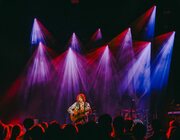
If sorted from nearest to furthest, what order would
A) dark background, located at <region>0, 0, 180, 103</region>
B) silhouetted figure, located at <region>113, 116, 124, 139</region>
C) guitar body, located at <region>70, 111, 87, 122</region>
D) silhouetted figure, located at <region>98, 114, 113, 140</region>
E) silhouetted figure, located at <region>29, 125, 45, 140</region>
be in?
silhouetted figure, located at <region>98, 114, 113, 140</region>
silhouetted figure, located at <region>29, 125, 45, 140</region>
silhouetted figure, located at <region>113, 116, 124, 139</region>
guitar body, located at <region>70, 111, 87, 122</region>
dark background, located at <region>0, 0, 180, 103</region>

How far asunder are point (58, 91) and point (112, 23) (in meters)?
3.63

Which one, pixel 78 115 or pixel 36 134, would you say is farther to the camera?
pixel 78 115

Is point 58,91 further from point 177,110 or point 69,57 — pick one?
point 177,110

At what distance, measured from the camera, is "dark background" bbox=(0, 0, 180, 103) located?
1384 cm

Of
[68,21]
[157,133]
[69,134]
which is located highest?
[68,21]

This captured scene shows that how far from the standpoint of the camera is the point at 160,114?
46.7 feet

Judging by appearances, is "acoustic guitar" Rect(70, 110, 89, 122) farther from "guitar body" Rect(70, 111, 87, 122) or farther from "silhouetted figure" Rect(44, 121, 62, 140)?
"silhouetted figure" Rect(44, 121, 62, 140)

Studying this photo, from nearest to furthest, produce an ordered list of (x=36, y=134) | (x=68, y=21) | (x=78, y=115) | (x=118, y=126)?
1. (x=36, y=134)
2. (x=118, y=126)
3. (x=78, y=115)
4. (x=68, y=21)

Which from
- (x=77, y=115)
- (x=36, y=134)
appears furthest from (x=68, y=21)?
(x=36, y=134)

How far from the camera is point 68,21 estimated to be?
48.2 feet

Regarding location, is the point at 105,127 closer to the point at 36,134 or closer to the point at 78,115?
the point at 36,134

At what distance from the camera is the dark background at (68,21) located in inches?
545

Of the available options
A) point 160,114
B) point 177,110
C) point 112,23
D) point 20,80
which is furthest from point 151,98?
point 20,80

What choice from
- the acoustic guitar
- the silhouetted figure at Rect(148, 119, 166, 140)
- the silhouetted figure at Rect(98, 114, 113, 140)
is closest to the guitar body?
the acoustic guitar
